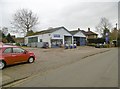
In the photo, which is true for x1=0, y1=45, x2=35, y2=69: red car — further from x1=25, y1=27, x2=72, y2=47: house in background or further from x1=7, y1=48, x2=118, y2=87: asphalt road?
x1=25, y1=27, x2=72, y2=47: house in background

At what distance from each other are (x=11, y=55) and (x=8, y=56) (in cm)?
28

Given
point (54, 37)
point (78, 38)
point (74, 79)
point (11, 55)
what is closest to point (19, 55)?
point (11, 55)

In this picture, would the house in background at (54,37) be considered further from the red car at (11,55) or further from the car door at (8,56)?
the car door at (8,56)

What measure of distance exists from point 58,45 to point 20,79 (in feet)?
118

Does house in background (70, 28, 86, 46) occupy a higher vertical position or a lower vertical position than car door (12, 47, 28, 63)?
higher

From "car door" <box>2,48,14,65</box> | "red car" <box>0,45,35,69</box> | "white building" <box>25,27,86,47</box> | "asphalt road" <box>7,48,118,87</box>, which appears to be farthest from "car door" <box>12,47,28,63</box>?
"white building" <box>25,27,86,47</box>

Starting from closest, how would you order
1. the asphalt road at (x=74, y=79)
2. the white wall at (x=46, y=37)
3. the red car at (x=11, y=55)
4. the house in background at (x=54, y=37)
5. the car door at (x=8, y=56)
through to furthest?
the asphalt road at (x=74, y=79)
the red car at (x=11, y=55)
the car door at (x=8, y=56)
the white wall at (x=46, y=37)
the house in background at (x=54, y=37)

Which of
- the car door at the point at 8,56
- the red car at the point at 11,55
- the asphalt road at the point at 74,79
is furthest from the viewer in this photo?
the car door at the point at 8,56

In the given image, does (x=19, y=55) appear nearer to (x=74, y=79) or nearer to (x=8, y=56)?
(x=8, y=56)

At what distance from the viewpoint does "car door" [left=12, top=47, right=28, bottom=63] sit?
11.9 meters

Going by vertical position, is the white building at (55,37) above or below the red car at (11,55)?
above

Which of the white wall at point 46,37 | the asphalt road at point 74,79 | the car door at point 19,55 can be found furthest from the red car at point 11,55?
the white wall at point 46,37

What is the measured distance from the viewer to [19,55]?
12.2 metres

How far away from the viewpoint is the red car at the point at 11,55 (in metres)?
11.0
